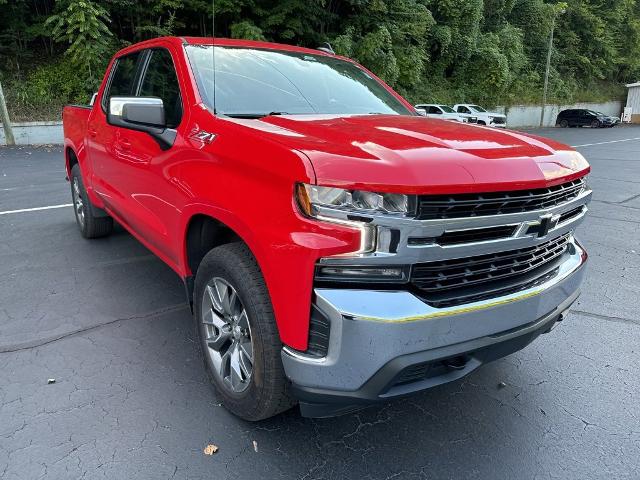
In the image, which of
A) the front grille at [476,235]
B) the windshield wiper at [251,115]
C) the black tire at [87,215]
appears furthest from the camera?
the black tire at [87,215]

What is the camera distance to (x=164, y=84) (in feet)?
10.9

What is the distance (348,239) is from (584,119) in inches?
1573

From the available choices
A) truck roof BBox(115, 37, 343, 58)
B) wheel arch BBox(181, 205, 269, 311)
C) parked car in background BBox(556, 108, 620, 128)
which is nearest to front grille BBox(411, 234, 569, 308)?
wheel arch BBox(181, 205, 269, 311)

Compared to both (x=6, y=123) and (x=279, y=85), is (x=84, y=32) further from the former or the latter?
(x=279, y=85)

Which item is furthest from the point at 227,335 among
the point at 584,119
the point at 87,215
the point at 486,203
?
the point at 584,119

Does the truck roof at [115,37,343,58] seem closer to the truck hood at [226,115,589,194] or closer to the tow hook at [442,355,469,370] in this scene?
the truck hood at [226,115,589,194]

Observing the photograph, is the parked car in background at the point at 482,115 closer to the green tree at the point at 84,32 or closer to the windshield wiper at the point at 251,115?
the green tree at the point at 84,32

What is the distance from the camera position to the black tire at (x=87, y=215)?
506cm

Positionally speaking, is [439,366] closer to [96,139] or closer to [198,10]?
[96,139]

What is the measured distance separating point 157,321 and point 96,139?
1838 millimetres

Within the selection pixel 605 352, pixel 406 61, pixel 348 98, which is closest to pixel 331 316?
pixel 348 98

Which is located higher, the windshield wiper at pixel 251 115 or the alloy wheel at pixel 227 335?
the windshield wiper at pixel 251 115

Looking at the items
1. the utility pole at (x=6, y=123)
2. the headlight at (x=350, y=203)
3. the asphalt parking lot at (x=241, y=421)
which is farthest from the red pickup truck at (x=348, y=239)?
the utility pole at (x=6, y=123)

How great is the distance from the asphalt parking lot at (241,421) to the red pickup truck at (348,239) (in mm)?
284
